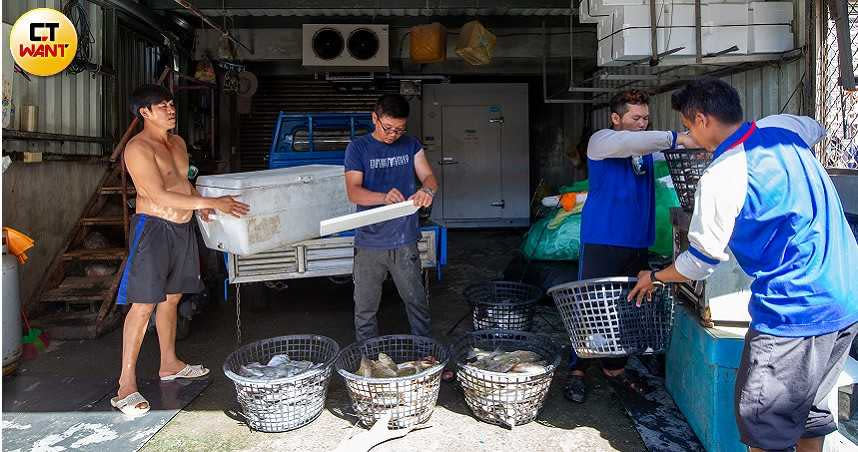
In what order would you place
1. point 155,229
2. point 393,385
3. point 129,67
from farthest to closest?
point 129,67, point 155,229, point 393,385

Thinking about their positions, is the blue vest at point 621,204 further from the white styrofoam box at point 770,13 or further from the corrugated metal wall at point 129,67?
the corrugated metal wall at point 129,67

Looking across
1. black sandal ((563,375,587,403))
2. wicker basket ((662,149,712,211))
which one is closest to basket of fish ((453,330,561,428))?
black sandal ((563,375,587,403))

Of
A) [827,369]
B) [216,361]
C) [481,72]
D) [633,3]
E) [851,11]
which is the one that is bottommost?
[216,361]

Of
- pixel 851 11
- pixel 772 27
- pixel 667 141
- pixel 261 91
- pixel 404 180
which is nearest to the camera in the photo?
pixel 667 141

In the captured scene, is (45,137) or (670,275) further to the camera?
(45,137)

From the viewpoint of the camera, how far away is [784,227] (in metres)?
2.17

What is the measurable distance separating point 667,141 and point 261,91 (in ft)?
28.4

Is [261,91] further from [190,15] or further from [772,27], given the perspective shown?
[772,27]

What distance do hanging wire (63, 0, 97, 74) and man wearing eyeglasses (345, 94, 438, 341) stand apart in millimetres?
3540

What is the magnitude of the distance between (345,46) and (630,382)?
20.4 ft

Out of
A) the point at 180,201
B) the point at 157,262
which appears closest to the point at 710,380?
the point at 180,201

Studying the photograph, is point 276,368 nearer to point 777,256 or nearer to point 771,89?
point 777,256

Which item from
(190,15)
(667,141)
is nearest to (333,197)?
(667,141)

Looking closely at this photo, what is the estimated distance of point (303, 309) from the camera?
623cm
